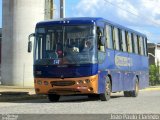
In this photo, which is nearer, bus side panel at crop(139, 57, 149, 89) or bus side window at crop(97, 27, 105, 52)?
bus side window at crop(97, 27, 105, 52)

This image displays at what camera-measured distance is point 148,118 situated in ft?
51.3

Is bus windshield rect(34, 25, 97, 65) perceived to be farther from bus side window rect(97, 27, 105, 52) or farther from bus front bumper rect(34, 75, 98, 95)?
bus front bumper rect(34, 75, 98, 95)

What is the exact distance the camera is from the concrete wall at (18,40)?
4078 centimetres

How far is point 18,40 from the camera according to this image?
40.9 metres

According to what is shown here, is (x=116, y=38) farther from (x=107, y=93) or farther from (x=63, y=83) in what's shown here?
(x=63, y=83)

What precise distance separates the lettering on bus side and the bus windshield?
3.44 m

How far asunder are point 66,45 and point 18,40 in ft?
61.9

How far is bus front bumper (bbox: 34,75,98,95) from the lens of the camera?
22.2m

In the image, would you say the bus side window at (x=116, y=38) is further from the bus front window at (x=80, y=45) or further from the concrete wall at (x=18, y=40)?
the concrete wall at (x=18, y=40)

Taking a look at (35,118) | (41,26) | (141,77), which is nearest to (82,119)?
(35,118)

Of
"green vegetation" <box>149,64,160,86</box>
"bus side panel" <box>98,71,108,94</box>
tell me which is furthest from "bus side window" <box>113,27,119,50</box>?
"green vegetation" <box>149,64,160,86</box>

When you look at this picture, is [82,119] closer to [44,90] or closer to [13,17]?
[44,90]

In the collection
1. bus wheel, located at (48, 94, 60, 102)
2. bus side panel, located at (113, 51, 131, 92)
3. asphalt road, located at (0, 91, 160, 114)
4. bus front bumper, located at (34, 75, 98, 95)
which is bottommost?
asphalt road, located at (0, 91, 160, 114)

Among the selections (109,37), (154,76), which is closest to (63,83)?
(109,37)
